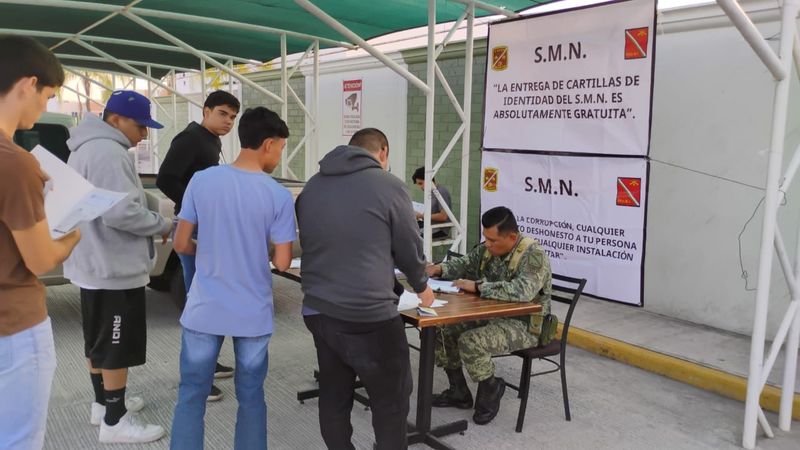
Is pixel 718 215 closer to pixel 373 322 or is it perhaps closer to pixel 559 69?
pixel 559 69

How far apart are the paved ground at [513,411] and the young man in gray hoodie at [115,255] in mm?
469

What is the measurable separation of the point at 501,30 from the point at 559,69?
2.50ft

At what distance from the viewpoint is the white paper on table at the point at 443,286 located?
3904 mm

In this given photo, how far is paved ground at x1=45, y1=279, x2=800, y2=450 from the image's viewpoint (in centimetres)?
364

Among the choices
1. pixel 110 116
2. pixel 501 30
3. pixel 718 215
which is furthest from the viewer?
pixel 718 215

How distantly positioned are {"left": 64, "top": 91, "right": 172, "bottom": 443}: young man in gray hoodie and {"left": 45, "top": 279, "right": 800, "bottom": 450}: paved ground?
0.47m

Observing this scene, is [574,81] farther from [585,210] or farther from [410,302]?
[410,302]

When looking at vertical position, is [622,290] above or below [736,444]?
above

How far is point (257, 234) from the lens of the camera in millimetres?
2666

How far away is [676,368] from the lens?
15.7ft

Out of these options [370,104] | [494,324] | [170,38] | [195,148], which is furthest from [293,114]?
[494,324]

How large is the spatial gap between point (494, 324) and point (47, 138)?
16.6ft

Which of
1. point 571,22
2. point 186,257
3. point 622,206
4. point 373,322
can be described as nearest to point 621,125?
point 622,206

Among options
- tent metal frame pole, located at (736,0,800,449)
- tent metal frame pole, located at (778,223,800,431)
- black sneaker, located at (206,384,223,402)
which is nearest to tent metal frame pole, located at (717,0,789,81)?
tent metal frame pole, located at (736,0,800,449)
